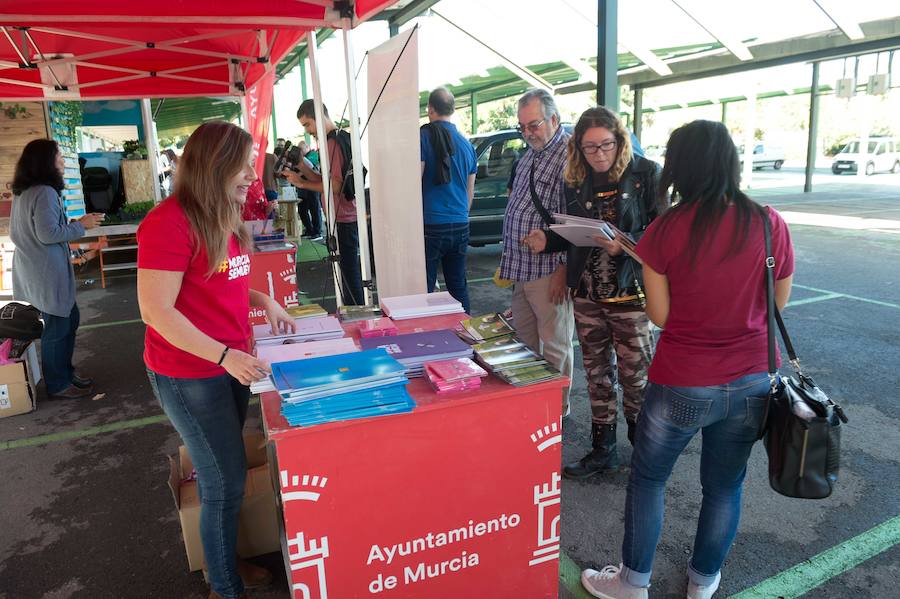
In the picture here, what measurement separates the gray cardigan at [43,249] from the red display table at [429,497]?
9.12 ft

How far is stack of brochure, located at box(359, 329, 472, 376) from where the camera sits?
6.33ft

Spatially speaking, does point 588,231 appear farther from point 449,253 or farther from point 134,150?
point 134,150

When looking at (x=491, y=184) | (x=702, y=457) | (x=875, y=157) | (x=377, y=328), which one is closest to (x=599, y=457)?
(x=702, y=457)

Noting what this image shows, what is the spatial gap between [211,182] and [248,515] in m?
1.30

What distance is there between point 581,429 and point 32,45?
5.48m

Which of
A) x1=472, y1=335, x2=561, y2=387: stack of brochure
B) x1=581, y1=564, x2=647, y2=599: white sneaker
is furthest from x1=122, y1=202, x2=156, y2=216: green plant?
x1=581, y1=564, x2=647, y2=599: white sneaker

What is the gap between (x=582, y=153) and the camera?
2639 mm

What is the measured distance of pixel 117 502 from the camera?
287cm

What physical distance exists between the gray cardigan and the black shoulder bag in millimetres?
3890

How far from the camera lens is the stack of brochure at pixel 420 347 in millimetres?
1931

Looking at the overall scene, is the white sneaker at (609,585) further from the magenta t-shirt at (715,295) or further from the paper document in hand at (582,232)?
the paper document in hand at (582,232)

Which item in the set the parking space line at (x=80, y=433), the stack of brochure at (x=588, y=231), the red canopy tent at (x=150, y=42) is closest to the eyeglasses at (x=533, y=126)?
the stack of brochure at (x=588, y=231)

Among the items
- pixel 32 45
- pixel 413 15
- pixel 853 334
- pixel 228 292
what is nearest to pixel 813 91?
pixel 413 15

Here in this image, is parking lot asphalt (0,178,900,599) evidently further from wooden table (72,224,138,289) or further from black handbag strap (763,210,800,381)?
wooden table (72,224,138,289)
